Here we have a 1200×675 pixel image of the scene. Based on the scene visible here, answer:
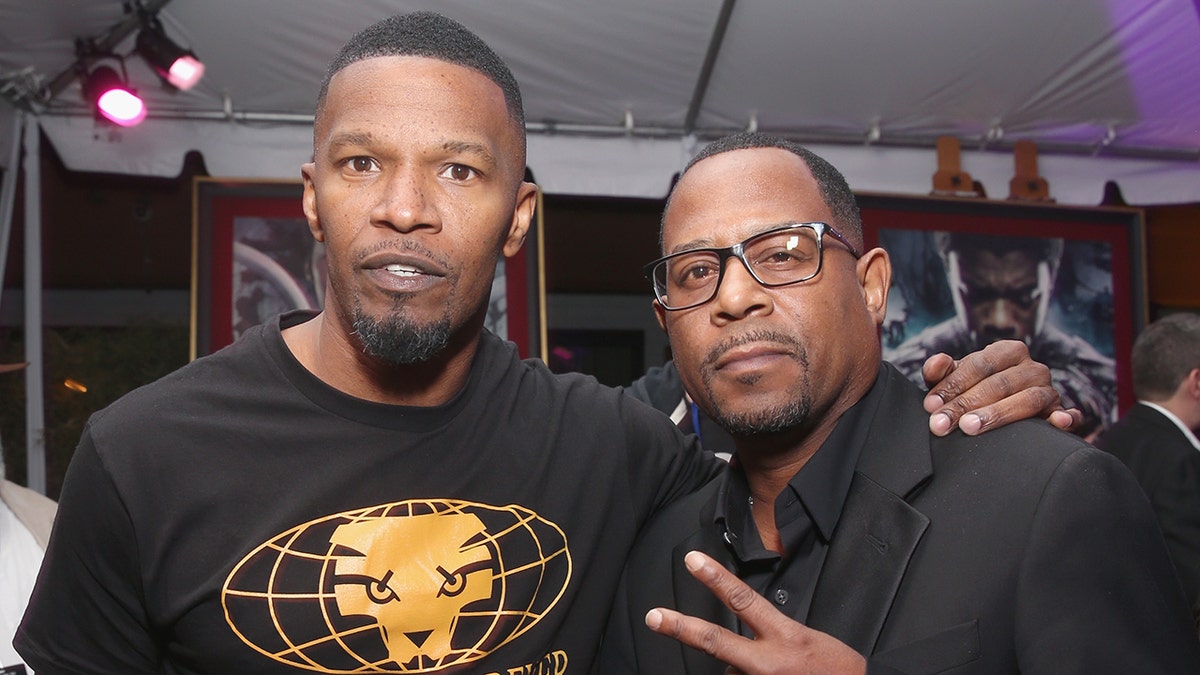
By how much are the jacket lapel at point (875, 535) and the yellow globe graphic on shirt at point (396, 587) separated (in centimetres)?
49

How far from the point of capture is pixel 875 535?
1.46 meters

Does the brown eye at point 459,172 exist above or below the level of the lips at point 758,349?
above

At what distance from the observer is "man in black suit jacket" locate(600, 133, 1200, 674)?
1233 millimetres

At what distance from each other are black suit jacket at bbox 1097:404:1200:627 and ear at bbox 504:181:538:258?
2474 mm

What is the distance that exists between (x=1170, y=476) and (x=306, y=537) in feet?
10.4

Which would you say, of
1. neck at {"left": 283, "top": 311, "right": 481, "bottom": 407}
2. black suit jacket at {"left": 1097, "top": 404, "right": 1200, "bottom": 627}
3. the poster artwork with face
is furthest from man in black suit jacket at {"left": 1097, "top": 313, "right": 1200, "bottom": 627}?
neck at {"left": 283, "top": 311, "right": 481, "bottom": 407}

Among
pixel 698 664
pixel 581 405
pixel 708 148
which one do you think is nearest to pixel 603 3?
pixel 708 148

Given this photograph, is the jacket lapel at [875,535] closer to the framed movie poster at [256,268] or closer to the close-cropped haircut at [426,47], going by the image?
the close-cropped haircut at [426,47]

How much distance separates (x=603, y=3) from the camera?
363 cm

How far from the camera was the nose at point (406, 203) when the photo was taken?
59.8 inches

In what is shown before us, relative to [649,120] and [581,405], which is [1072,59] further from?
[581,405]

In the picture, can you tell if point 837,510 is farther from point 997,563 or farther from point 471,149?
point 471,149

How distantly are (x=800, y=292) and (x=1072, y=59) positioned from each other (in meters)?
3.14

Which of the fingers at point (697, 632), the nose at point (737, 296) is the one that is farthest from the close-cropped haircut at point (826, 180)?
the fingers at point (697, 632)
